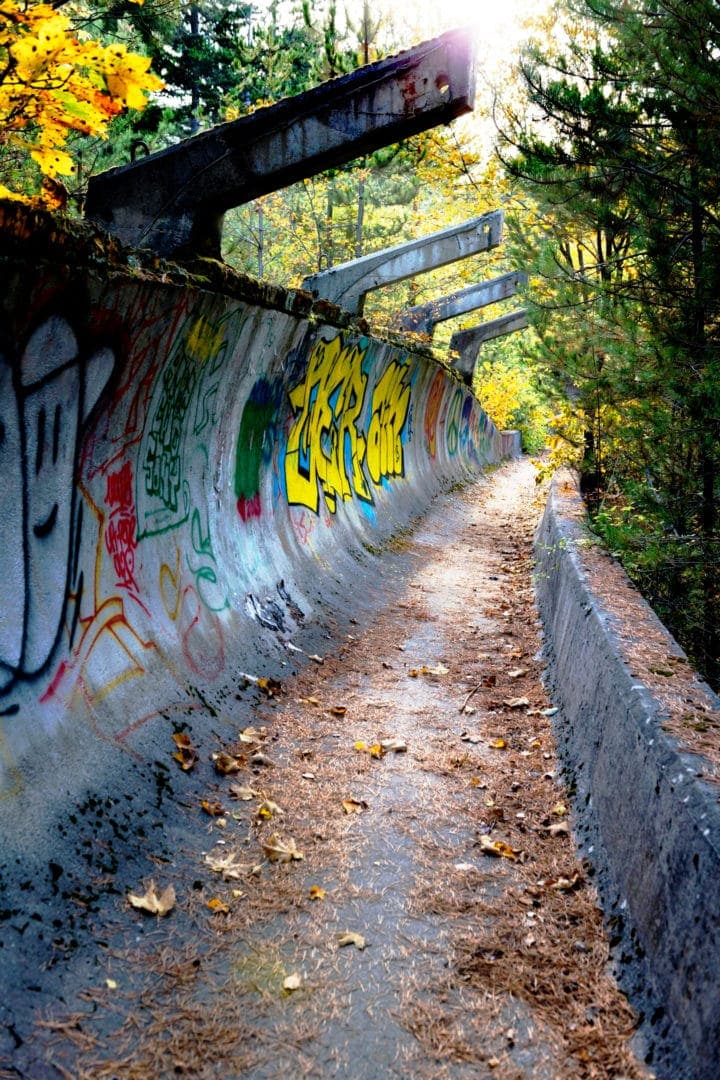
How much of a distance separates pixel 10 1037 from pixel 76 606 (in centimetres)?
184

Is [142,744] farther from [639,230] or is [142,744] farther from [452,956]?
[639,230]

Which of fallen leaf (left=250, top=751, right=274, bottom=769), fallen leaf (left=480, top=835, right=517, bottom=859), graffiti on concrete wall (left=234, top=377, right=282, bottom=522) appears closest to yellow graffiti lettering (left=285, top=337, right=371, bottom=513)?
graffiti on concrete wall (left=234, top=377, right=282, bottom=522)

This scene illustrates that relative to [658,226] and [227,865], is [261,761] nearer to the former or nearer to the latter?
[227,865]

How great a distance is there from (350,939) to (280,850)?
66cm

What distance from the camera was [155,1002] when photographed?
2771 mm

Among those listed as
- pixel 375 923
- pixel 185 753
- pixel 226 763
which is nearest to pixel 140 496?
pixel 185 753

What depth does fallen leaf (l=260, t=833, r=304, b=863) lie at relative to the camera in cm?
371

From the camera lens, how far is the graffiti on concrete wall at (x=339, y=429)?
770cm

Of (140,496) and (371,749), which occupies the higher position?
(140,496)

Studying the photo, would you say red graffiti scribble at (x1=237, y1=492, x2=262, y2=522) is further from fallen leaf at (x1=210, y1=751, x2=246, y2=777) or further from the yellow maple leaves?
the yellow maple leaves

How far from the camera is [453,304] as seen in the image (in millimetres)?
23188

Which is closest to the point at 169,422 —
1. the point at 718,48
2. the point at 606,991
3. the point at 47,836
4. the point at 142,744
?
the point at 142,744

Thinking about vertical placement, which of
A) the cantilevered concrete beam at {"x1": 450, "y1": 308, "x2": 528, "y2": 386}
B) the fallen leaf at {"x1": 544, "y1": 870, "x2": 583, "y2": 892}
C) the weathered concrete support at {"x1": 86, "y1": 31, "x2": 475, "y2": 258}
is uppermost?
the cantilevered concrete beam at {"x1": 450, "y1": 308, "x2": 528, "y2": 386}

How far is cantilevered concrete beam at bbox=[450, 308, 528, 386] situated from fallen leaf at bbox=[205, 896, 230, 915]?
2627 centimetres
